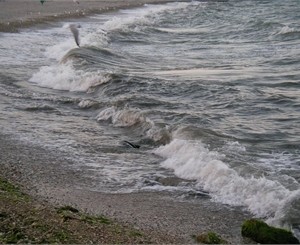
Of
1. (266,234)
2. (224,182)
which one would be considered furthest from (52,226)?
(224,182)

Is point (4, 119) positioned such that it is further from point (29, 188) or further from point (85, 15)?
point (85, 15)

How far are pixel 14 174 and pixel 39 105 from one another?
566 cm

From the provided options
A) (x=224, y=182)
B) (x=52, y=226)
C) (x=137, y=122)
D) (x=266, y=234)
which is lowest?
(x=137, y=122)

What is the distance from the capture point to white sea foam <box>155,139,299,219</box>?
8.84 m

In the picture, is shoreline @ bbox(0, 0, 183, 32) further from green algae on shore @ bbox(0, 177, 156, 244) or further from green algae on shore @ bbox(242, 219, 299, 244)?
green algae on shore @ bbox(242, 219, 299, 244)

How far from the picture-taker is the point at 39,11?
45281mm

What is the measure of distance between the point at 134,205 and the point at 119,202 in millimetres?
258

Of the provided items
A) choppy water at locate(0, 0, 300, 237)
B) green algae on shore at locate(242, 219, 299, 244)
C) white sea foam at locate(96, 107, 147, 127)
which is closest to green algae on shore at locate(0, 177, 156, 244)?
green algae on shore at locate(242, 219, 299, 244)

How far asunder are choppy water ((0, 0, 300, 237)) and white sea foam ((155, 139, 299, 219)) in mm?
20

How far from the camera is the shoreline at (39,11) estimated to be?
36.8m

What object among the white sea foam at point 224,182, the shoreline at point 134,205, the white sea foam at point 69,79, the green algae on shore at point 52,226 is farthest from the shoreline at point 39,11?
the green algae on shore at point 52,226

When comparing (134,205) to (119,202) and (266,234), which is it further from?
(266,234)

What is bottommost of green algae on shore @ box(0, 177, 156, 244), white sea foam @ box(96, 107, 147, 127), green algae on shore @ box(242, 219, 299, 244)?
white sea foam @ box(96, 107, 147, 127)

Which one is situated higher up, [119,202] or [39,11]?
[39,11]
